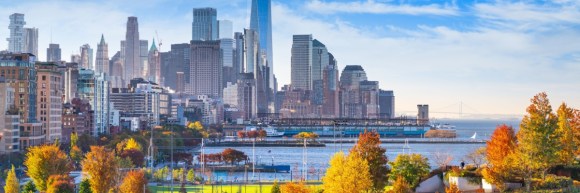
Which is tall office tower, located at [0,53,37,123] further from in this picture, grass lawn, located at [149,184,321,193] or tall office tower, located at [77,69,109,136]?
grass lawn, located at [149,184,321,193]

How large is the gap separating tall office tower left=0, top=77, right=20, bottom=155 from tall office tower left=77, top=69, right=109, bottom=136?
44.3m

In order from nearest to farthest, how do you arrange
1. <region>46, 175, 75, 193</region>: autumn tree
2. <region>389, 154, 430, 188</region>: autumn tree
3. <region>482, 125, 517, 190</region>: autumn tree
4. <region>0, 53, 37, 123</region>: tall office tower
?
<region>482, 125, 517, 190</region>: autumn tree < <region>389, 154, 430, 188</region>: autumn tree < <region>46, 175, 75, 193</region>: autumn tree < <region>0, 53, 37, 123</region>: tall office tower

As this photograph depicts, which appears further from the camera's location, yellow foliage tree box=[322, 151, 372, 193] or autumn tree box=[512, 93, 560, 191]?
autumn tree box=[512, 93, 560, 191]

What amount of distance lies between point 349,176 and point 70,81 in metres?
123

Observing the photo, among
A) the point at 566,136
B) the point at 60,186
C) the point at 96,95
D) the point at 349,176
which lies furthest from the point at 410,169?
the point at 96,95

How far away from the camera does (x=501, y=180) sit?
3784 cm

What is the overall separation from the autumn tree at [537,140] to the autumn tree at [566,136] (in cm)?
97

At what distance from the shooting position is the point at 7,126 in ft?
268

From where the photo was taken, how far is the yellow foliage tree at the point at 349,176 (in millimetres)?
36188

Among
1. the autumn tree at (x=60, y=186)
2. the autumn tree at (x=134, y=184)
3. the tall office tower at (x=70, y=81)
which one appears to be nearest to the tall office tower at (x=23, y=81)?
the autumn tree at (x=60, y=186)

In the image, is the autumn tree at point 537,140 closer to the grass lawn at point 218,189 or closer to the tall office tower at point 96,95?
the grass lawn at point 218,189

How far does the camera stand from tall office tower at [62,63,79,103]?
481 ft

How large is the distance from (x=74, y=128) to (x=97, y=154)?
226ft

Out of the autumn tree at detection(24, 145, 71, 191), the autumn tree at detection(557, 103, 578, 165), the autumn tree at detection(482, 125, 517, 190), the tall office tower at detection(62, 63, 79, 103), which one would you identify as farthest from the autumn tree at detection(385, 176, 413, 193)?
the tall office tower at detection(62, 63, 79, 103)
